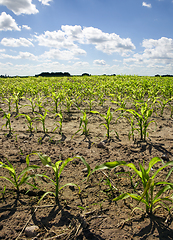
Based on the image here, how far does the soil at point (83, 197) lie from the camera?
3.43 feet

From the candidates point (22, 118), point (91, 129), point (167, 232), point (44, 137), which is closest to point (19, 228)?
point (167, 232)


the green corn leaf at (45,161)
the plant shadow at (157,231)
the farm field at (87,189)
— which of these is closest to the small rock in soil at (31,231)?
the farm field at (87,189)

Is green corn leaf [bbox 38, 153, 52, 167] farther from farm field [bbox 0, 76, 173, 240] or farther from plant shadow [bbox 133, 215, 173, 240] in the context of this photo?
plant shadow [bbox 133, 215, 173, 240]

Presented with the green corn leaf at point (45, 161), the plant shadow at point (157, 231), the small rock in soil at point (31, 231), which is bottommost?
the small rock in soil at point (31, 231)

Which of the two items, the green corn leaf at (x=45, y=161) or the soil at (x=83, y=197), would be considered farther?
the green corn leaf at (x=45, y=161)

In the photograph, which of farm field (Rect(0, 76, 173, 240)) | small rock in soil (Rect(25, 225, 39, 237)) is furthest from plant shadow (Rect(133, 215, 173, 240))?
small rock in soil (Rect(25, 225, 39, 237))

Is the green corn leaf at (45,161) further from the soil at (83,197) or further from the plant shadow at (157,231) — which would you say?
the plant shadow at (157,231)

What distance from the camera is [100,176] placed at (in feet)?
5.28

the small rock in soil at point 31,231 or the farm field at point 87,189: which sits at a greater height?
the farm field at point 87,189

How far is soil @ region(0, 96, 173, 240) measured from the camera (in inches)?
41.2

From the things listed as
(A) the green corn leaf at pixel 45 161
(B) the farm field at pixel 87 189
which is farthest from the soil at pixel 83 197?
(A) the green corn leaf at pixel 45 161

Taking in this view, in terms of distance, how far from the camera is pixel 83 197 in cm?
135

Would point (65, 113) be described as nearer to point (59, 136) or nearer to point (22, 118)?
point (22, 118)

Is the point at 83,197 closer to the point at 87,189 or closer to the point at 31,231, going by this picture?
the point at 87,189
